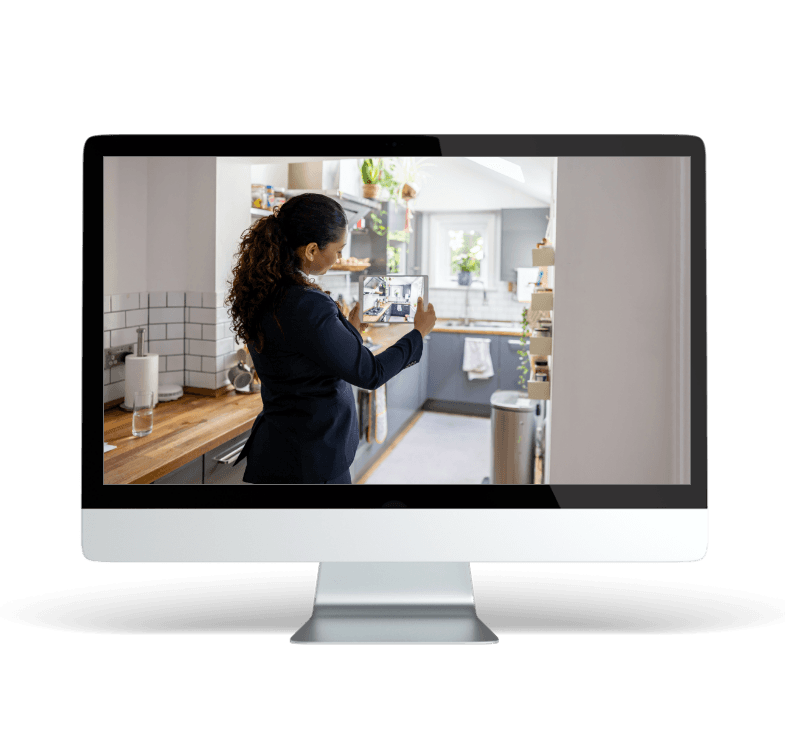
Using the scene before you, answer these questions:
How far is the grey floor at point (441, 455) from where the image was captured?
166 cm

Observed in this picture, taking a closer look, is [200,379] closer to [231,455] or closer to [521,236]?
[231,455]

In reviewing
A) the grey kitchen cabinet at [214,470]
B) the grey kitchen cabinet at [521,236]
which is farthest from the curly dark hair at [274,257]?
the grey kitchen cabinet at [521,236]

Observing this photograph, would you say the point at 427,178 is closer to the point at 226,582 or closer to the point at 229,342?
the point at 229,342

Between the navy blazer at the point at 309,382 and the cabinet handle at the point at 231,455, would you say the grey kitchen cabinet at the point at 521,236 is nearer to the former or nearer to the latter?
the navy blazer at the point at 309,382

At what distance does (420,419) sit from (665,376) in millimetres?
490

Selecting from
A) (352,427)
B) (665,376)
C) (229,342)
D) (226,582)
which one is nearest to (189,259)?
(229,342)

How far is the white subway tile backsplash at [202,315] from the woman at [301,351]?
0.05 metres

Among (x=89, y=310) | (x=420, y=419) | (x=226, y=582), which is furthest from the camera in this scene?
(x=226, y=582)

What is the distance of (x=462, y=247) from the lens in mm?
1774

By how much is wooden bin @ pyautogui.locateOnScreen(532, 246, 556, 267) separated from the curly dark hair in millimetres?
384

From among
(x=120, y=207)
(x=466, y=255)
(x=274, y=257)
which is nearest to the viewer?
(x=120, y=207)

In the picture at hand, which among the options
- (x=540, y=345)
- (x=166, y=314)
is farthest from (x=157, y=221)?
(x=540, y=345)

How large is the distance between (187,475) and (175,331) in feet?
0.95

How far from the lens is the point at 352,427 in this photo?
5.57ft
